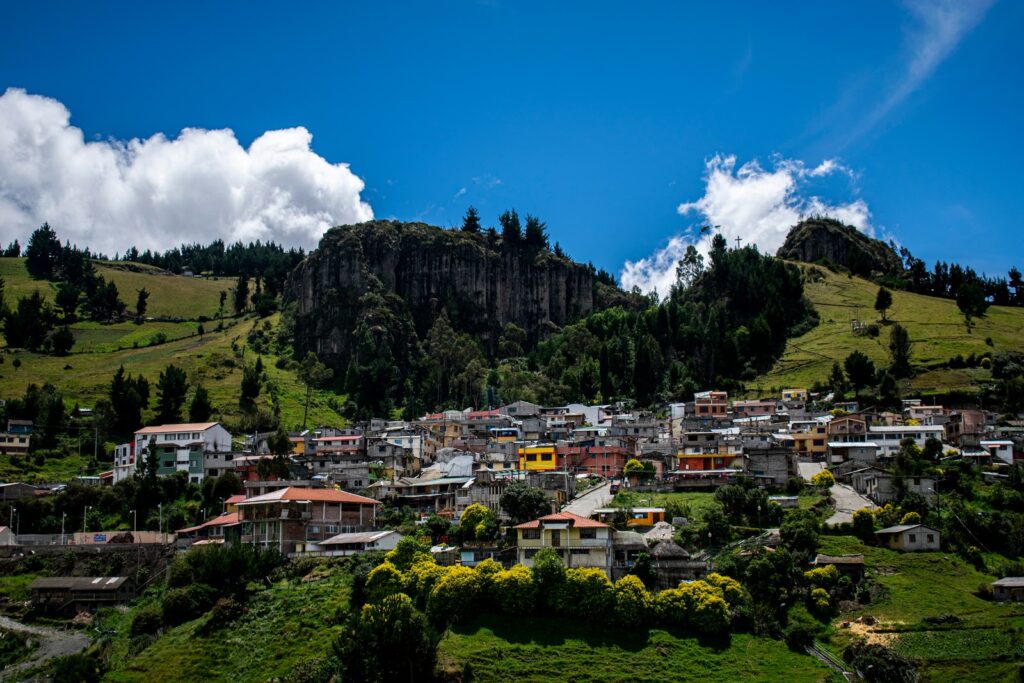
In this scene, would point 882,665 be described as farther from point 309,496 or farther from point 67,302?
point 67,302

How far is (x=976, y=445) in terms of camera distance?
3292 inches

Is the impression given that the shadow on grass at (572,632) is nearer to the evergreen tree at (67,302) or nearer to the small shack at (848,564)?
the small shack at (848,564)

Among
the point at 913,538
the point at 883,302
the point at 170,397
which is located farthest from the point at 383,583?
the point at 883,302

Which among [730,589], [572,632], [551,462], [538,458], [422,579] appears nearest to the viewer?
[572,632]

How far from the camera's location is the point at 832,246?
18238 centimetres

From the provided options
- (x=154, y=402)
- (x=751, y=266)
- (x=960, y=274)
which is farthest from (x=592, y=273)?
(x=154, y=402)

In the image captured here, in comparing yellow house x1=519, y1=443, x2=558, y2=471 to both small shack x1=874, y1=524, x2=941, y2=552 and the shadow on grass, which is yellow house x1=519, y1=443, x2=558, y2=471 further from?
the shadow on grass

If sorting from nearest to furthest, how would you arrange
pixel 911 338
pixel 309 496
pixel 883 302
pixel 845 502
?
pixel 309 496, pixel 845 502, pixel 911 338, pixel 883 302

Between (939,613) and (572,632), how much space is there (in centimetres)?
1924

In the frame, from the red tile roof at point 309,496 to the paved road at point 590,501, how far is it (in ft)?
46.8

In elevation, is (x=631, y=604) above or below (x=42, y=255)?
below

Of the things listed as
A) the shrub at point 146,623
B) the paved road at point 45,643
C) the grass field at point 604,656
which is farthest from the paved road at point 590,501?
the paved road at point 45,643

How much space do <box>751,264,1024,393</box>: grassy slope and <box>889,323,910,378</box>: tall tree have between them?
1.32 metres

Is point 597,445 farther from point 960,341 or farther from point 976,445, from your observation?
point 960,341
